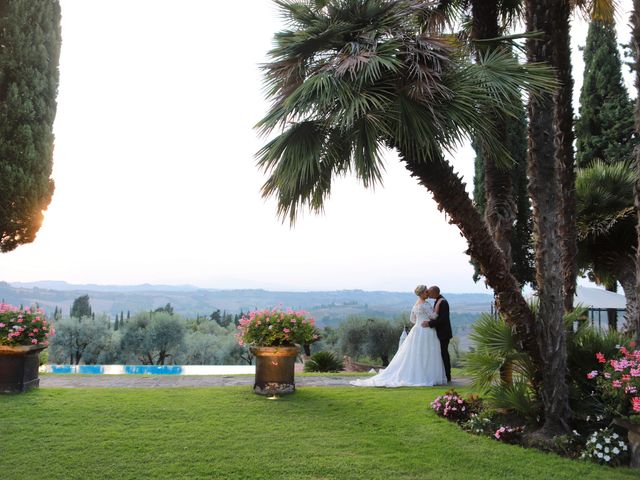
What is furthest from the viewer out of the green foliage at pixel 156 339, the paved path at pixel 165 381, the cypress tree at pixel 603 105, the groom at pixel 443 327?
the green foliage at pixel 156 339

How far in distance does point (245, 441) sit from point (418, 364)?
474 cm

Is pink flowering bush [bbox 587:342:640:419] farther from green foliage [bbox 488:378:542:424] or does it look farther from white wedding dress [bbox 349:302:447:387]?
white wedding dress [bbox 349:302:447:387]

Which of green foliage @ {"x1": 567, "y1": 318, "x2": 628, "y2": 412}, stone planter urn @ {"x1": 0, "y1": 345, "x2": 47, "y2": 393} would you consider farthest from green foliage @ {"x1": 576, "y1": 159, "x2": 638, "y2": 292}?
stone planter urn @ {"x1": 0, "y1": 345, "x2": 47, "y2": 393}

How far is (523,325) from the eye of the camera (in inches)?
231

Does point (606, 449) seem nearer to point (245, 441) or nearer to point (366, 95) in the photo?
point (245, 441)

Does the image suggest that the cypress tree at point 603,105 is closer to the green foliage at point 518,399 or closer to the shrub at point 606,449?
the green foliage at point 518,399

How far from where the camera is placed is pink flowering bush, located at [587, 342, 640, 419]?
477cm

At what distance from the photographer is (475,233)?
227 inches

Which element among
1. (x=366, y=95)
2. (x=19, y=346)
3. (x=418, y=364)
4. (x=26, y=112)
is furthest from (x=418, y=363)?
(x=26, y=112)

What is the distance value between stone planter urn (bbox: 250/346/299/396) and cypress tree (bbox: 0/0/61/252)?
852 centimetres

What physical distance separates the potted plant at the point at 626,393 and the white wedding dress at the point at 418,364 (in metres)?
4.31

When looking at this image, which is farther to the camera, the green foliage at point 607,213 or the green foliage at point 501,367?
the green foliage at point 607,213

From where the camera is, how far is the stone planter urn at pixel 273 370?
26.1 ft

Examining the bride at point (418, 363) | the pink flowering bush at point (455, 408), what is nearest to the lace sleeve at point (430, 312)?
the bride at point (418, 363)
